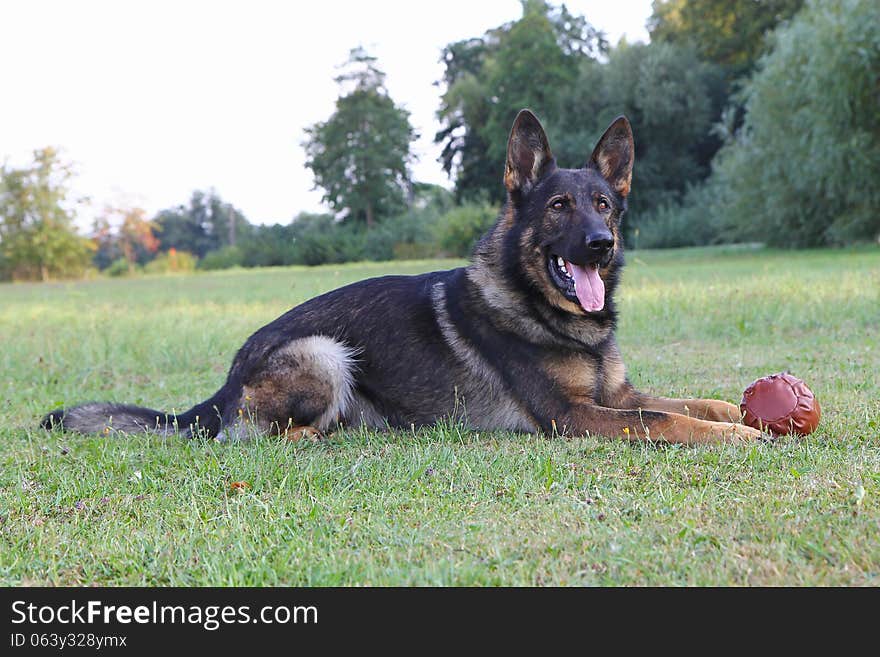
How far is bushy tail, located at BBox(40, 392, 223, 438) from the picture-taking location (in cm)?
537

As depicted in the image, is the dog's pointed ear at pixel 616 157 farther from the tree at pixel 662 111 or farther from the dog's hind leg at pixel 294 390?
the tree at pixel 662 111

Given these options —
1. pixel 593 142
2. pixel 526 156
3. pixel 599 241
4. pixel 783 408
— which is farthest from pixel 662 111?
pixel 783 408

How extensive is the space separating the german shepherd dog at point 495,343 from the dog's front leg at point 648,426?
2.4 inches

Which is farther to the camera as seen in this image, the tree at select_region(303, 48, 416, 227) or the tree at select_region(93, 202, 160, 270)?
the tree at select_region(93, 202, 160, 270)

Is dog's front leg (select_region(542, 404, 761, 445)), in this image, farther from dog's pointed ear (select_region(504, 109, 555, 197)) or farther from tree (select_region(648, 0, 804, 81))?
tree (select_region(648, 0, 804, 81))

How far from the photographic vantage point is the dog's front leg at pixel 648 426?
4.50 m

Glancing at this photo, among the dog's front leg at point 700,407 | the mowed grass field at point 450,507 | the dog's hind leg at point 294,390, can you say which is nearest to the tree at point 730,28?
the mowed grass field at point 450,507

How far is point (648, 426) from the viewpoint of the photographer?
15.3 feet

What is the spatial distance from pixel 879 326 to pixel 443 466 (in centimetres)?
815

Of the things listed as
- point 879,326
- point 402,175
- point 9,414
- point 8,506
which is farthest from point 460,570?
point 402,175

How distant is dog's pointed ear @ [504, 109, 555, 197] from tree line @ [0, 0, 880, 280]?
11675 mm

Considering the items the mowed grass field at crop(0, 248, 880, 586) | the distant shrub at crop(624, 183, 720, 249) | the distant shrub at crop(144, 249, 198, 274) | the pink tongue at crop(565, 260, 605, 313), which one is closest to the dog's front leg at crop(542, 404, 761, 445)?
the mowed grass field at crop(0, 248, 880, 586)

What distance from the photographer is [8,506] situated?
398cm
